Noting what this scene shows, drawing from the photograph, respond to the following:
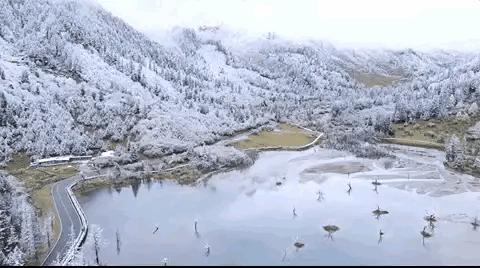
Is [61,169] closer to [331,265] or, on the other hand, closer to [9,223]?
[9,223]

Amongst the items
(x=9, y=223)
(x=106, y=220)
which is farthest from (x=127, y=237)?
(x=9, y=223)

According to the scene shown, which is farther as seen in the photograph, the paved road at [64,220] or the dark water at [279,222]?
the dark water at [279,222]

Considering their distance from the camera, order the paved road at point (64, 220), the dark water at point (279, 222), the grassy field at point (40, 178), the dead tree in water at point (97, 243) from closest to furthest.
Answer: the dead tree in water at point (97, 243) → the paved road at point (64, 220) → the dark water at point (279, 222) → the grassy field at point (40, 178)

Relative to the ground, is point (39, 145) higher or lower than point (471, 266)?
higher

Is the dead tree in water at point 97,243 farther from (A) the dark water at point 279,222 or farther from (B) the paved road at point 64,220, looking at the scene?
(B) the paved road at point 64,220

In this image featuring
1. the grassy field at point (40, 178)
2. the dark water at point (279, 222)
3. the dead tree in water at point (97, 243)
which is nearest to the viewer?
the dead tree in water at point (97, 243)

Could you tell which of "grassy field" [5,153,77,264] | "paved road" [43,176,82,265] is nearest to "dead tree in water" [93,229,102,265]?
"paved road" [43,176,82,265]

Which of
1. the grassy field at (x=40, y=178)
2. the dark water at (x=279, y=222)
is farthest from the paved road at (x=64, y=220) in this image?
the dark water at (x=279, y=222)
